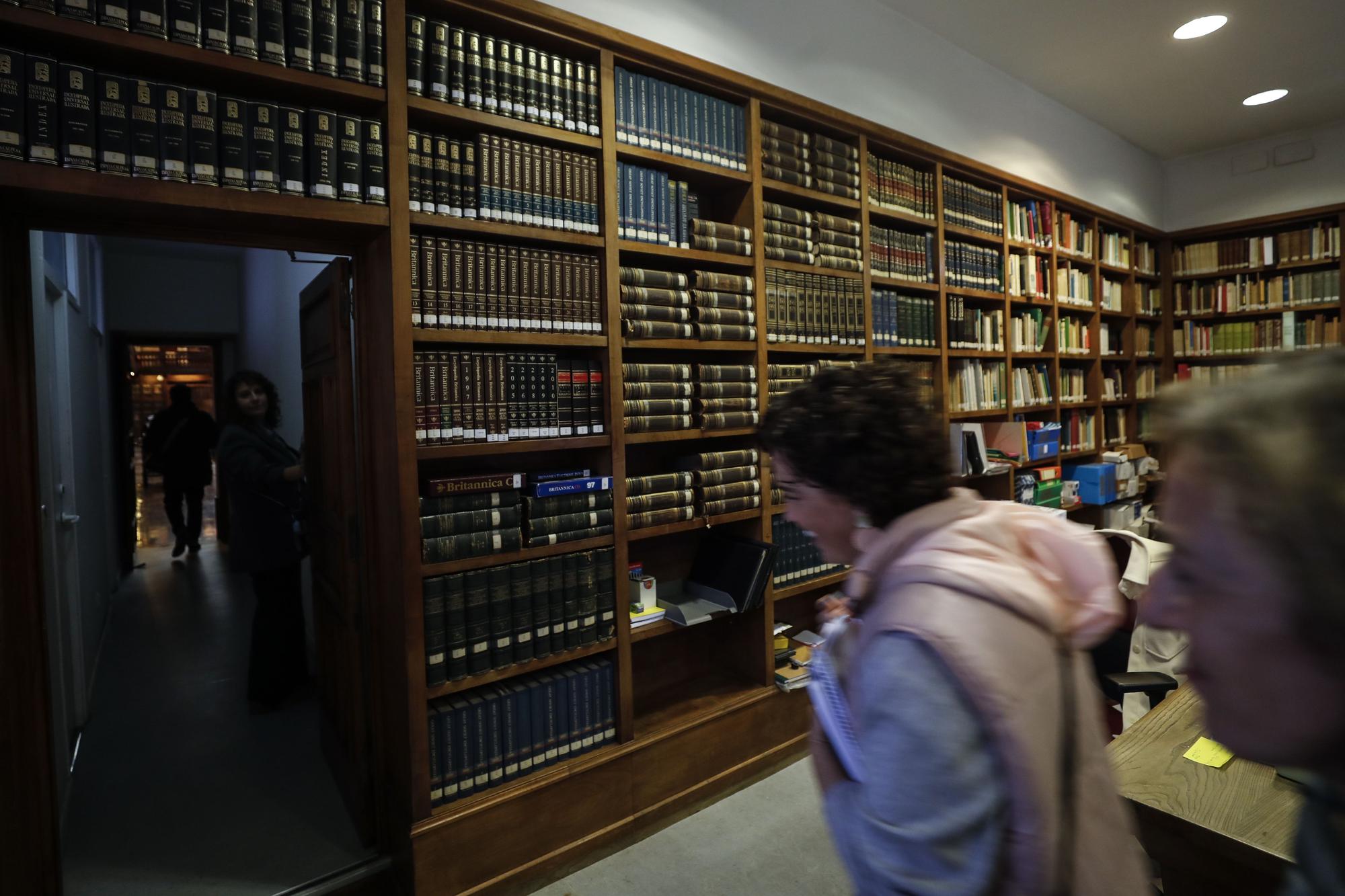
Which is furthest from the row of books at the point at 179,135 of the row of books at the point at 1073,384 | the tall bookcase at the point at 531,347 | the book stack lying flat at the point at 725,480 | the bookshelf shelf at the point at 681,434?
the row of books at the point at 1073,384

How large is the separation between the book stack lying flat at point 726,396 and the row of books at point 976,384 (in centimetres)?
156

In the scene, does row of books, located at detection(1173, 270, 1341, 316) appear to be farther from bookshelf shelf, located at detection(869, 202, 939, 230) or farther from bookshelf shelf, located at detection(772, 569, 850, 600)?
bookshelf shelf, located at detection(772, 569, 850, 600)

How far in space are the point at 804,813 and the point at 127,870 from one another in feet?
7.64

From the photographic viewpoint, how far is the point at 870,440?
1.00 meters

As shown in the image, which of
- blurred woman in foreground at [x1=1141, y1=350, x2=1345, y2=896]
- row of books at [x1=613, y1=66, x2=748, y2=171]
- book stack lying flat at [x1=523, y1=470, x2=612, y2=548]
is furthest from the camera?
row of books at [x1=613, y1=66, x2=748, y2=171]

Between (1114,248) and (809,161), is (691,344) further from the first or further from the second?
(1114,248)

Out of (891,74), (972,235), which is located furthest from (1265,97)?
(891,74)

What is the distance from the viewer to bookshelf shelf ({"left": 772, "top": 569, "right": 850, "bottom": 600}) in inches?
120

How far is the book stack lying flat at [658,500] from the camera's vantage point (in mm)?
2590

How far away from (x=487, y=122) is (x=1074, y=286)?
4.33 meters

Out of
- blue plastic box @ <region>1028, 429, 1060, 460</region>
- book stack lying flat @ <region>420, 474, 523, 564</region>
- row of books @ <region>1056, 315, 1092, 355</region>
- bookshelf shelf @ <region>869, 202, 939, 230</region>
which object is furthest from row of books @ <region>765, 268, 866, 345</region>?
row of books @ <region>1056, 315, 1092, 355</region>

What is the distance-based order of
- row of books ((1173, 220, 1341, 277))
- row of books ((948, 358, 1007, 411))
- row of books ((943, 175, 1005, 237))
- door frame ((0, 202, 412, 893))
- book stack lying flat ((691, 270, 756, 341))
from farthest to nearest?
row of books ((1173, 220, 1341, 277)) → row of books ((948, 358, 1007, 411)) → row of books ((943, 175, 1005, 237)) → book stack lying flat ((691, 270, 756, 341)) → door frame ((0, 202, 412, 893))

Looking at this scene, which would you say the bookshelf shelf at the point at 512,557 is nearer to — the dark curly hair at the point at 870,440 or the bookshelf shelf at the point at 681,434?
the bookshelf shelf at the point at 681,434

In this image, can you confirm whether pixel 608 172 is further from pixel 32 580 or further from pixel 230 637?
pixel 230 637
